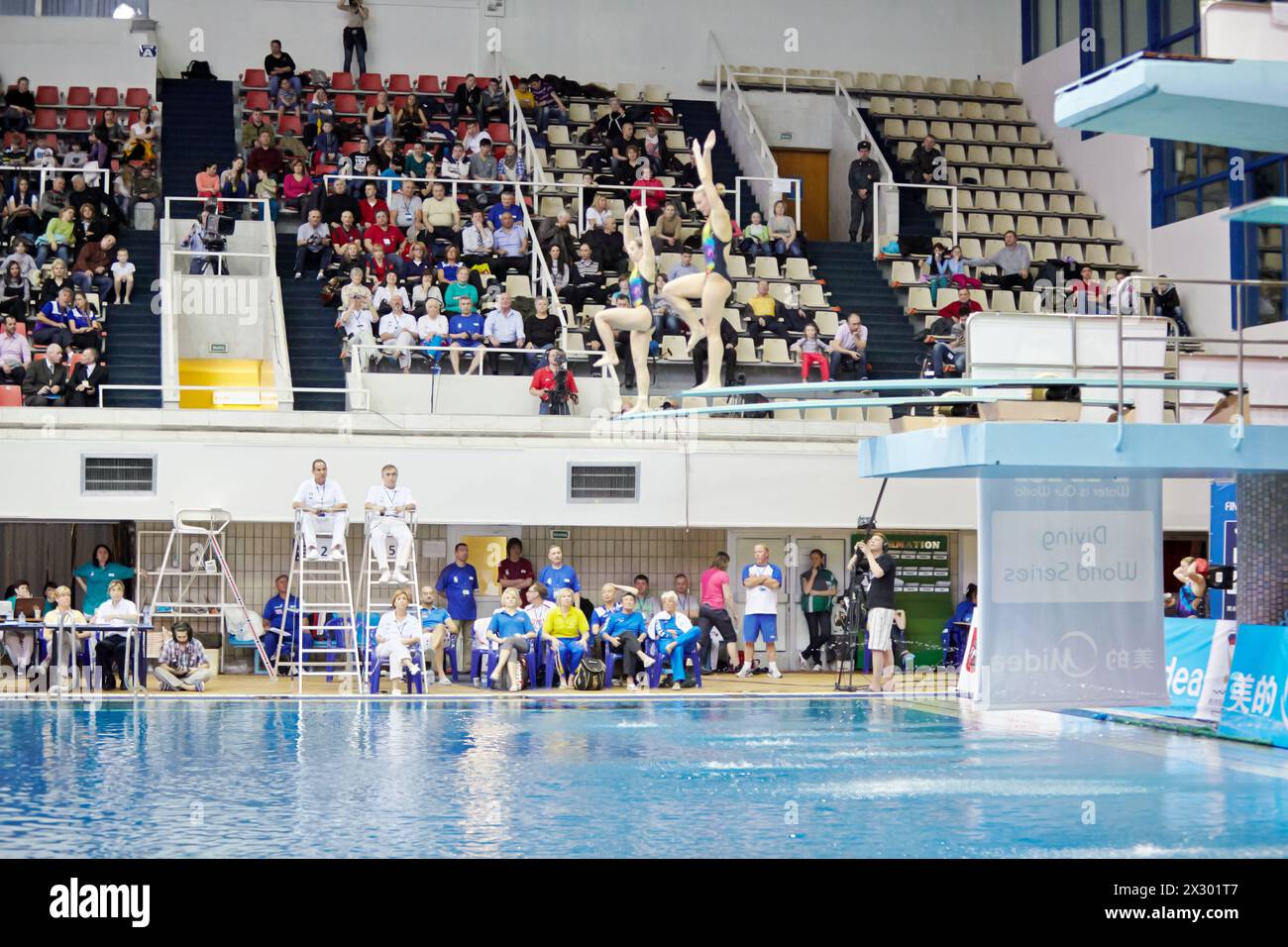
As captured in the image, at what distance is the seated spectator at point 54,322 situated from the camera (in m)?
21.6

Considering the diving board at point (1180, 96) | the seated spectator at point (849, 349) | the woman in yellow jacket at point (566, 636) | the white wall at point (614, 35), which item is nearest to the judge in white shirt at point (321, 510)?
the woman in yellow jacket at point (566, 636)

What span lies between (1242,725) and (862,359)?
9068 millimetres

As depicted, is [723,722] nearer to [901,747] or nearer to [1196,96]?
[901,747]

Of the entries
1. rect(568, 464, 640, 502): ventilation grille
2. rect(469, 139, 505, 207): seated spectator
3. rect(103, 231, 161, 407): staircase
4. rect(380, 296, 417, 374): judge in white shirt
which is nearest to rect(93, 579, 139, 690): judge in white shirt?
rect(103, 231, 161, 407): staircase

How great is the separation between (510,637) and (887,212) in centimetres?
1267

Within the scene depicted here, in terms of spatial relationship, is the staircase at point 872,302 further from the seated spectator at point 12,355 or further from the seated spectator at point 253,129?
the seated spectator at point 12,355

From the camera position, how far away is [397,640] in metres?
19.1

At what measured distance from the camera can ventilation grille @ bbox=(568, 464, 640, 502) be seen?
71.4 feet

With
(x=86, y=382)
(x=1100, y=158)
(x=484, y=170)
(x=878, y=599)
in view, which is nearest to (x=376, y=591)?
(x=86, y=382)

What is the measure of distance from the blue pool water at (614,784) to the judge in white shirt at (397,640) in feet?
4.42

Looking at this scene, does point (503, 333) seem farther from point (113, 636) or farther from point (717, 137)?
point (717, 137)

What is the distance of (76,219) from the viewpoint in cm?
2430

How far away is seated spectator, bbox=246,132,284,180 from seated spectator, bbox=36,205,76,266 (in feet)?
10.4
